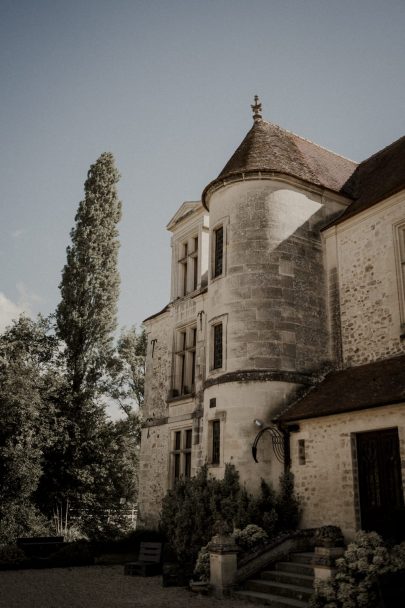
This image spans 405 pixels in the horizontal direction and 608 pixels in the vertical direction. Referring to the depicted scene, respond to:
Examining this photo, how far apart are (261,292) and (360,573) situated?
23.9ft

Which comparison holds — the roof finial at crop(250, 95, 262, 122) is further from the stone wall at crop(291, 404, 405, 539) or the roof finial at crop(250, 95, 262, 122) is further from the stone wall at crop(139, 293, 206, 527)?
the stone wall at crop(291, 404, 405, 539)

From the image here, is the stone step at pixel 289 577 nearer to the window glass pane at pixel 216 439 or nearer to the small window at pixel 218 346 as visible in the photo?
the window glass pane at pixel 216 439

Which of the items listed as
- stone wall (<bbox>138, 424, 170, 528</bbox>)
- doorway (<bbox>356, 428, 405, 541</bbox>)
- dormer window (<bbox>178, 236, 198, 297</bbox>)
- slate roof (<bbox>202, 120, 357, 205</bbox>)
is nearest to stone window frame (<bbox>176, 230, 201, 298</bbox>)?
dormer window (<bbox>178, 236, 198, 297</bbox>)

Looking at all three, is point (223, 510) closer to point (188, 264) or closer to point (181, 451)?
point (181, 451)

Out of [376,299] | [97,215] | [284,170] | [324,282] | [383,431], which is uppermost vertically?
[97,215]

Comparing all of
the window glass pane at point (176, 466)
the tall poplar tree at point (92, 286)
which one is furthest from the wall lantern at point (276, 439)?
the tall poplar tree at point (92, 286)

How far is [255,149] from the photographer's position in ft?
49.8

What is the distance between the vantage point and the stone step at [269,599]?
7855 mm

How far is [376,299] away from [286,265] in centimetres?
244

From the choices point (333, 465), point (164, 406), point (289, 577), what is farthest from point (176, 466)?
point (289, 577)

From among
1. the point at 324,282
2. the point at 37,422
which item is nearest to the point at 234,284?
the point at 324,282

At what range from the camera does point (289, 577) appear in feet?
29.2

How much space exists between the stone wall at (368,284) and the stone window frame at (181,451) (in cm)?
554

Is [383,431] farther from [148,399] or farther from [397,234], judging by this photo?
[148,399]
